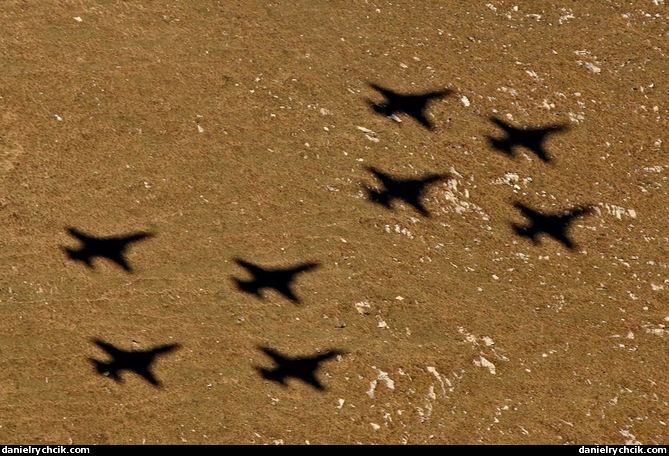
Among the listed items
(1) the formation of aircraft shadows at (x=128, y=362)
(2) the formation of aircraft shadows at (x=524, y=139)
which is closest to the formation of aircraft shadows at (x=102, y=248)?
(1) the formation of aircraft shadows at (x=128, y=362)

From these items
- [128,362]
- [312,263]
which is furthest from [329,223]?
[128,362]

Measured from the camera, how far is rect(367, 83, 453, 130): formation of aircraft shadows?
85.9ft

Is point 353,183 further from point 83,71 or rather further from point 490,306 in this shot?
point 83,71

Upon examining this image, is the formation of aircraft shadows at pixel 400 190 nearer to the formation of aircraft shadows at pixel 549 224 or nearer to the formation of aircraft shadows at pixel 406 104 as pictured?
the formation of aircraft shadows at pixel 406 104

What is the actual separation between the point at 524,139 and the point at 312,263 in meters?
6.72

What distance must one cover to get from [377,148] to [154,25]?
6204mm

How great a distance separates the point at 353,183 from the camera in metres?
24.6

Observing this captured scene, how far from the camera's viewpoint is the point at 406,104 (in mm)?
26453

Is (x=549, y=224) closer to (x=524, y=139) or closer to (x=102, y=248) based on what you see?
(x=524, y=139)

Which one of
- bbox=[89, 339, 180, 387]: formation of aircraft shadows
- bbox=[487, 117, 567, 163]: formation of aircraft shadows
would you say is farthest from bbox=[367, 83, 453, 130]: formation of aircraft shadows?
bbox=[89, 339, 180, 387]: formation of aircraft shadows

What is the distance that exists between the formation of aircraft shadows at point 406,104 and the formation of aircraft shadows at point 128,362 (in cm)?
820

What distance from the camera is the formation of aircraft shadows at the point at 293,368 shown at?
2131 cm

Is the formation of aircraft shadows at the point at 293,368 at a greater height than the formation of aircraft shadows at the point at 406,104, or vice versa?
the formation of aircraft shadows at the point at 406,104
